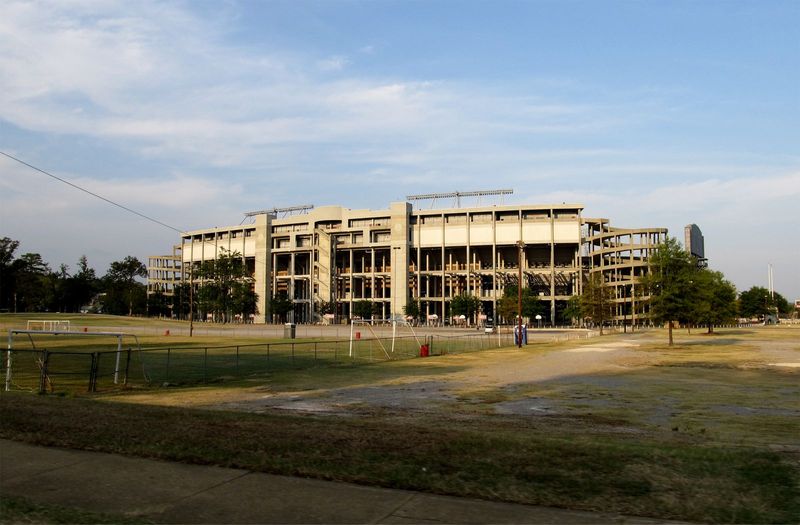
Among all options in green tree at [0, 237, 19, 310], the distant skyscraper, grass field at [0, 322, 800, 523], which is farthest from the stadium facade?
grass field at [0, 322, 800, 523]

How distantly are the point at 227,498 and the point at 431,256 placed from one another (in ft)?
477

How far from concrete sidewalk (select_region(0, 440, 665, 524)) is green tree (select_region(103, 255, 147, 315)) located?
175166mm

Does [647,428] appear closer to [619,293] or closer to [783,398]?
[783,398]

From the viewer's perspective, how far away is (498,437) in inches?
386

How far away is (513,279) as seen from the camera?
14462cm

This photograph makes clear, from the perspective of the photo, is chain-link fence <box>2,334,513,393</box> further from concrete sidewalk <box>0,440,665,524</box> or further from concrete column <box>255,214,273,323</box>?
concrete column <box>255,214,273,323</box>

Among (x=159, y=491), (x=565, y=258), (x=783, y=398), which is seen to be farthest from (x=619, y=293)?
(x=159, y=491)

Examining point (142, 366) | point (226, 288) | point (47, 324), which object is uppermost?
point (226, 288)

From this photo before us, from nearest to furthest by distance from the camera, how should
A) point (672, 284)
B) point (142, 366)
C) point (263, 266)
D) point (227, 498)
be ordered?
1. point (227, 498)
2. point (142, 366)
3. point (672, 284)
4. point (263, 266)

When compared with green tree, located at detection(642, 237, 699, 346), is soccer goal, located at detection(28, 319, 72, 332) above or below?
below

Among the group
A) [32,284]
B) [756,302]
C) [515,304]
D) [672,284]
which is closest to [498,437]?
[672,284]

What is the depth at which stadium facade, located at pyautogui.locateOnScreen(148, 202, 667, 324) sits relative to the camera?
13538 centimetres

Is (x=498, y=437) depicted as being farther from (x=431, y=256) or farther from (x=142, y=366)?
(x=431, y=256)

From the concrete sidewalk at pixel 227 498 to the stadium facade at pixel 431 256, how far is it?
125 metres
